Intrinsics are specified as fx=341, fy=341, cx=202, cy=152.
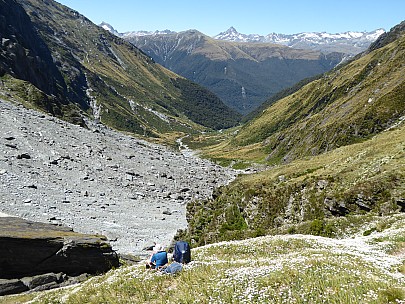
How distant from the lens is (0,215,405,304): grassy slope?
13.5 meters

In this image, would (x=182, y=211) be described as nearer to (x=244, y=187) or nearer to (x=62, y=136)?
(x=244, y=187)

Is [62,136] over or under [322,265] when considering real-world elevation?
over

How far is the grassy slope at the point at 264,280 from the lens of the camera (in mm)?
13547

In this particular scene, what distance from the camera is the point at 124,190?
65.2m

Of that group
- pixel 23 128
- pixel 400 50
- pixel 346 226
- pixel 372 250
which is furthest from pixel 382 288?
pixel 400 50

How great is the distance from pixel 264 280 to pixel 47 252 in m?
19.1

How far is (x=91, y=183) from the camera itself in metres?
62.4

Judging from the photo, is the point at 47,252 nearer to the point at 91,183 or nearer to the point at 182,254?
the point at 182,254

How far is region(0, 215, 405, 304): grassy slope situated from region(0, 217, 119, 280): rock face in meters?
3.59

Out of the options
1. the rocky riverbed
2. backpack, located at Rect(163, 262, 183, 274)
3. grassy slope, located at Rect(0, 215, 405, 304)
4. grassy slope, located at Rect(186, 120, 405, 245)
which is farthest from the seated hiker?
the rocky riverbed

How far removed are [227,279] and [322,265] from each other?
185 inches

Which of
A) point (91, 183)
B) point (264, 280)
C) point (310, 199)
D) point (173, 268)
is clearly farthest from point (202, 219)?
point (264, 280)

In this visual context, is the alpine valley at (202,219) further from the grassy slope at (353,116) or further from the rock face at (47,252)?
the grassy slope at (353,116)

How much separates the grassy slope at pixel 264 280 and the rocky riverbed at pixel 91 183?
73.6ft
